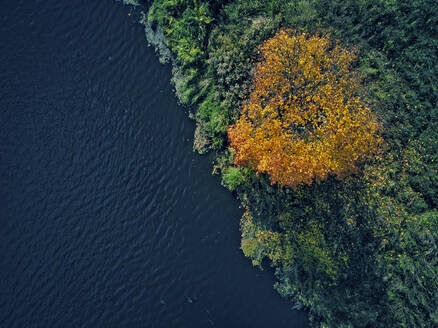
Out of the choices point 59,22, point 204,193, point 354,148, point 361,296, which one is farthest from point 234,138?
point 59,22

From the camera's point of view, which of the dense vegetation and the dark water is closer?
the dense vegetation

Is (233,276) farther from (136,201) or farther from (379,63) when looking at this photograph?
(379,63)

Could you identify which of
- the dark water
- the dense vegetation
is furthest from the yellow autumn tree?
the dark water

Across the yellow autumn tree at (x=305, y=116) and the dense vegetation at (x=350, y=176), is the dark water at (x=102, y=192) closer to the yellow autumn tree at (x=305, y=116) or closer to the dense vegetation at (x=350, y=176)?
the dense vegetation at (x=350, y=176)

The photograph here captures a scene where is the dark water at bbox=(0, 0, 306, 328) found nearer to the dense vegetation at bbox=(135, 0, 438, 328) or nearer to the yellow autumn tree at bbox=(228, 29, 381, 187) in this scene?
the dense vegetation at bbox=(135, 0, 438, 328)

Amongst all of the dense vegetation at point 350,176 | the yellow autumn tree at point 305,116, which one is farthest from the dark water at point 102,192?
the yellow autumn tree at point 305,116

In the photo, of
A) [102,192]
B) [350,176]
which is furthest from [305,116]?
[102,192]
